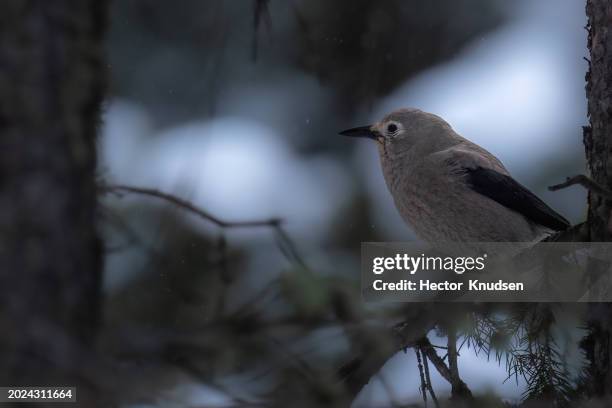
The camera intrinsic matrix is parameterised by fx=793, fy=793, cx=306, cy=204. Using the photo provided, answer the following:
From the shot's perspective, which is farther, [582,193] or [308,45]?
[582,193]

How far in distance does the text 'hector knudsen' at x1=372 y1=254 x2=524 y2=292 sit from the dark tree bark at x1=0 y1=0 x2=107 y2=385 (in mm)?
1257

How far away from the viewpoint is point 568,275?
2.76 metres

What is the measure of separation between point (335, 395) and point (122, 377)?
412 millimetres

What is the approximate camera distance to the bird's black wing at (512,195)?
3770 mm

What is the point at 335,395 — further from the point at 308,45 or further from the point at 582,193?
the point at 582,193

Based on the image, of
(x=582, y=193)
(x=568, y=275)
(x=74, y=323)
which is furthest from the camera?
(x=582, y=193)

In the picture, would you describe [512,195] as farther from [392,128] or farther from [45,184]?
[45,184]

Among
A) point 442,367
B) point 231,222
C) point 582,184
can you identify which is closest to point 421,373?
point 442,367

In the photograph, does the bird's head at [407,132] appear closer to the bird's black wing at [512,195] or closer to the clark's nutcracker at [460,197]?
the clark's nutcracker at [460,197]

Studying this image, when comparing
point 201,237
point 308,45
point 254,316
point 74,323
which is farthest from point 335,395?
point 201,237

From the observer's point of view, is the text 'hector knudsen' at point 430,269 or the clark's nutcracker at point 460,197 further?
the clark's nutcracker at point 460,197

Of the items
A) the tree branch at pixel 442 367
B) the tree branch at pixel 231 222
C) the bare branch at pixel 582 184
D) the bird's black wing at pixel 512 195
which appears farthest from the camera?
Answer: the bird's black wing at pixel 512 195

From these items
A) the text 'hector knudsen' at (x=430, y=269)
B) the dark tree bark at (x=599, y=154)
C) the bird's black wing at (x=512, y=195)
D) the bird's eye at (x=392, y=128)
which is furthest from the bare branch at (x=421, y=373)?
the bird's eye at (x=392, y=128)

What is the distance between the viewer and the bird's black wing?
12.4 ft
